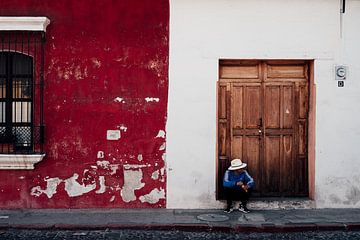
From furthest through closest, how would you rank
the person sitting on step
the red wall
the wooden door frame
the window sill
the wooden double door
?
1. the wooden double door
2. the wooden door frame
3. the red wall
4. the person sitting on step
5. the window sill

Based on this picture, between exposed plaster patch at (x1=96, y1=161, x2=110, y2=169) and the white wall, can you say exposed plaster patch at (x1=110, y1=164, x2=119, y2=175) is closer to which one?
exposed plaster patch at (x1=96, y1=161, x2=110, y2=169)

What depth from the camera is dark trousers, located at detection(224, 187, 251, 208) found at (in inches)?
394

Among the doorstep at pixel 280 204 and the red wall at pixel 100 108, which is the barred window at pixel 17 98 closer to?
the red wall at pixel 100 108

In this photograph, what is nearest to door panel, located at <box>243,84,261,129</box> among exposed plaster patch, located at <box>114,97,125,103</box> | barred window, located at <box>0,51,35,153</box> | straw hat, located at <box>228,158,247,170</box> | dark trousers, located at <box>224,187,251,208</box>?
straw hat, located at <box>228,158,247,170</box>

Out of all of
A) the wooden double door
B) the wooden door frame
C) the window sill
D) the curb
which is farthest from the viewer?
the wooden double door

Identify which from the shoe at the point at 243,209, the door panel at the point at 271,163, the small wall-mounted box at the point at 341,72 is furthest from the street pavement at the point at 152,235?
the small wall-mounted box at the point at 341,72

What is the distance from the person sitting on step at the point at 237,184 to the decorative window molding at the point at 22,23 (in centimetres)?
435

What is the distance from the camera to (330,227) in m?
9.11

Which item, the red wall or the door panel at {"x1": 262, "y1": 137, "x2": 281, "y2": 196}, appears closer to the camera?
the red wall

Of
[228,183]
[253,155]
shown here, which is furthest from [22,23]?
[253,155]

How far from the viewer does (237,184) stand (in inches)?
393

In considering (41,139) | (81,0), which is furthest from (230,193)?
(81,0)

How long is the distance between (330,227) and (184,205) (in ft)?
8.94

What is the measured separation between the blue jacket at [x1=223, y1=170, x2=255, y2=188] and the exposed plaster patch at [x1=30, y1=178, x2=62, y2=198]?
3132mm
